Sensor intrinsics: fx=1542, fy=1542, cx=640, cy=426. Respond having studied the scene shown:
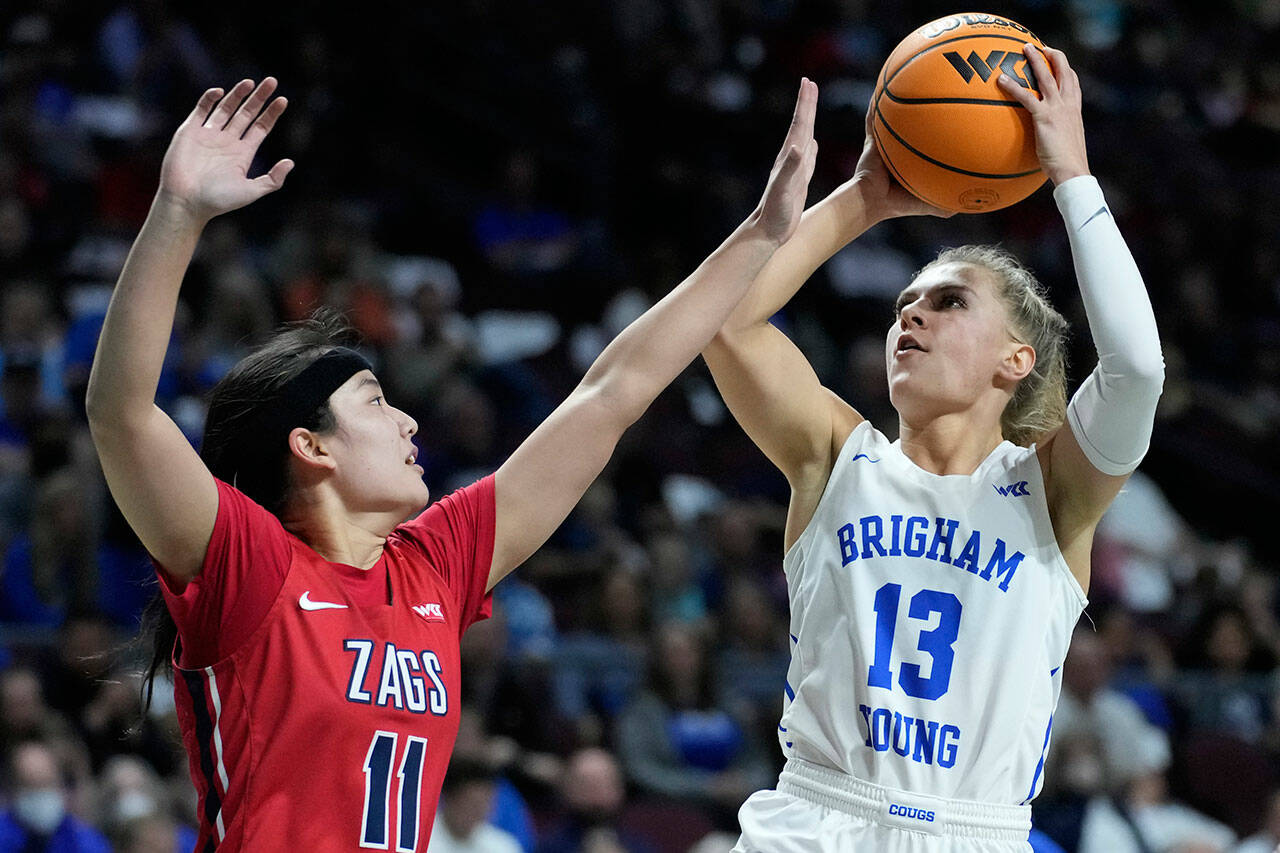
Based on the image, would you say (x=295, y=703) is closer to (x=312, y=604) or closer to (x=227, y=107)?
(x=312, y=604)

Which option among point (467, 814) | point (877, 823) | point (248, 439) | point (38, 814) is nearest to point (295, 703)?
point (248, 439)

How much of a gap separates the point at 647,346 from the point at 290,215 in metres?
7.71

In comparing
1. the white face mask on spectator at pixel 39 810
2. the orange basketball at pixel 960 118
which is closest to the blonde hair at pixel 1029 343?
the orange basketball at pixel 960 118

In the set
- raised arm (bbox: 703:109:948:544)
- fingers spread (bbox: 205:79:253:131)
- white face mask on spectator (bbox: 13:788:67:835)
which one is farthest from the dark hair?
white face mask on spectator (bbox: 13:788:67:835)

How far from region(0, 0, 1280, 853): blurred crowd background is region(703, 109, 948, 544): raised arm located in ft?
11.8

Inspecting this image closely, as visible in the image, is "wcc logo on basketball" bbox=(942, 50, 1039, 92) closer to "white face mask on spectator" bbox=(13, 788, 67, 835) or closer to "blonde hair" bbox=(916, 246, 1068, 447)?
"blonde hair" bbox=(916, 246, 1068, 447)

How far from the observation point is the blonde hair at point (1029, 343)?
3.72 m

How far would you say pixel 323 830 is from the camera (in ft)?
9.41

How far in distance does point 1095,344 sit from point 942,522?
525mm

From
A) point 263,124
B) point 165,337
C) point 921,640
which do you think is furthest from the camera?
point 921,640

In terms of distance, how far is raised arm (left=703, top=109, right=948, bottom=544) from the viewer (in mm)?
3568

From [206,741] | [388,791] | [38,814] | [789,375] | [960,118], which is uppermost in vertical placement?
[960,118]

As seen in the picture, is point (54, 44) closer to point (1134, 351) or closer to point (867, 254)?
point (867, 254)

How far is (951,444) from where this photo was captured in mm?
3645
